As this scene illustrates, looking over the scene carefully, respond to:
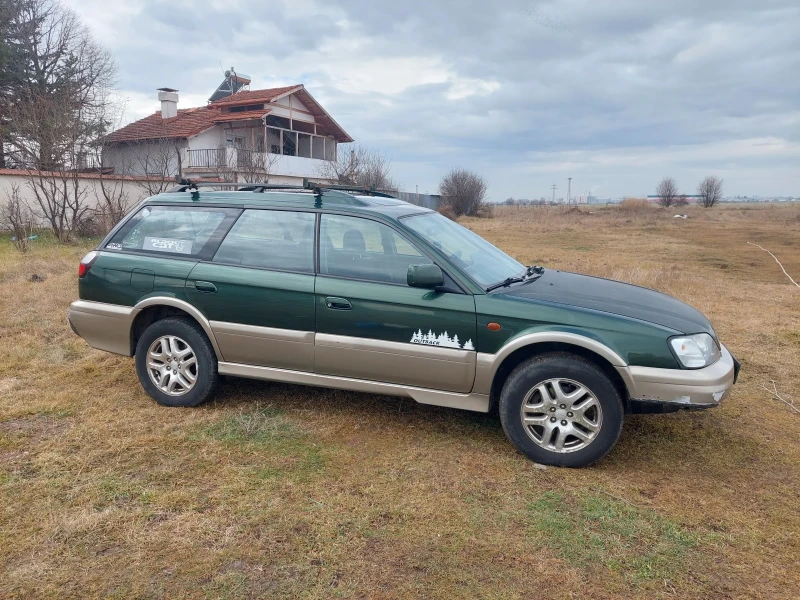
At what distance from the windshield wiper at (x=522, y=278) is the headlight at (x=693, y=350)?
44.2 inches

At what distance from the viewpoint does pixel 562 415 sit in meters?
3.47

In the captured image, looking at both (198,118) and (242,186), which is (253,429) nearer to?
(242,186)

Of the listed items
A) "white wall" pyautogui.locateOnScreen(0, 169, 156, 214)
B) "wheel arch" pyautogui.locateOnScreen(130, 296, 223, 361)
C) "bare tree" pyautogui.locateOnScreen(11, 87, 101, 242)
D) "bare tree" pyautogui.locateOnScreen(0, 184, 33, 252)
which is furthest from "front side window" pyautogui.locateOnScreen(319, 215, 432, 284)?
"white wall" pyautogui.locateOnScreen(0, 169, 156, 214)

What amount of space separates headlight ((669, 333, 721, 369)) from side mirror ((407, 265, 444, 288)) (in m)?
1.45

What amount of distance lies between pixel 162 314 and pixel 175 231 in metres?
0.66

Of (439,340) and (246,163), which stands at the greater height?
(246,163)

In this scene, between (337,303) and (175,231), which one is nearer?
(337,303)

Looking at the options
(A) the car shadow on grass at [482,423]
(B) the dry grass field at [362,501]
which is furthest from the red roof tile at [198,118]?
(A) the car shadow on grass at [482,423]

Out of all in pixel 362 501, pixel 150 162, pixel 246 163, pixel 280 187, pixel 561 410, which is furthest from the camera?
pixel 150 162

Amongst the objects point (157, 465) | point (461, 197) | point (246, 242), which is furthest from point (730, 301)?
point (461, 197)

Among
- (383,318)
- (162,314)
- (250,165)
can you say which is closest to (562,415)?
(383,318)

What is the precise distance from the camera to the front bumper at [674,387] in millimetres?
3297

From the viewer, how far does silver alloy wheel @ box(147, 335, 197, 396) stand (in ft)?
14.1

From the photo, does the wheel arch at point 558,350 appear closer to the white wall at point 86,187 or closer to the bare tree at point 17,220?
the bare tree at point 17,220
